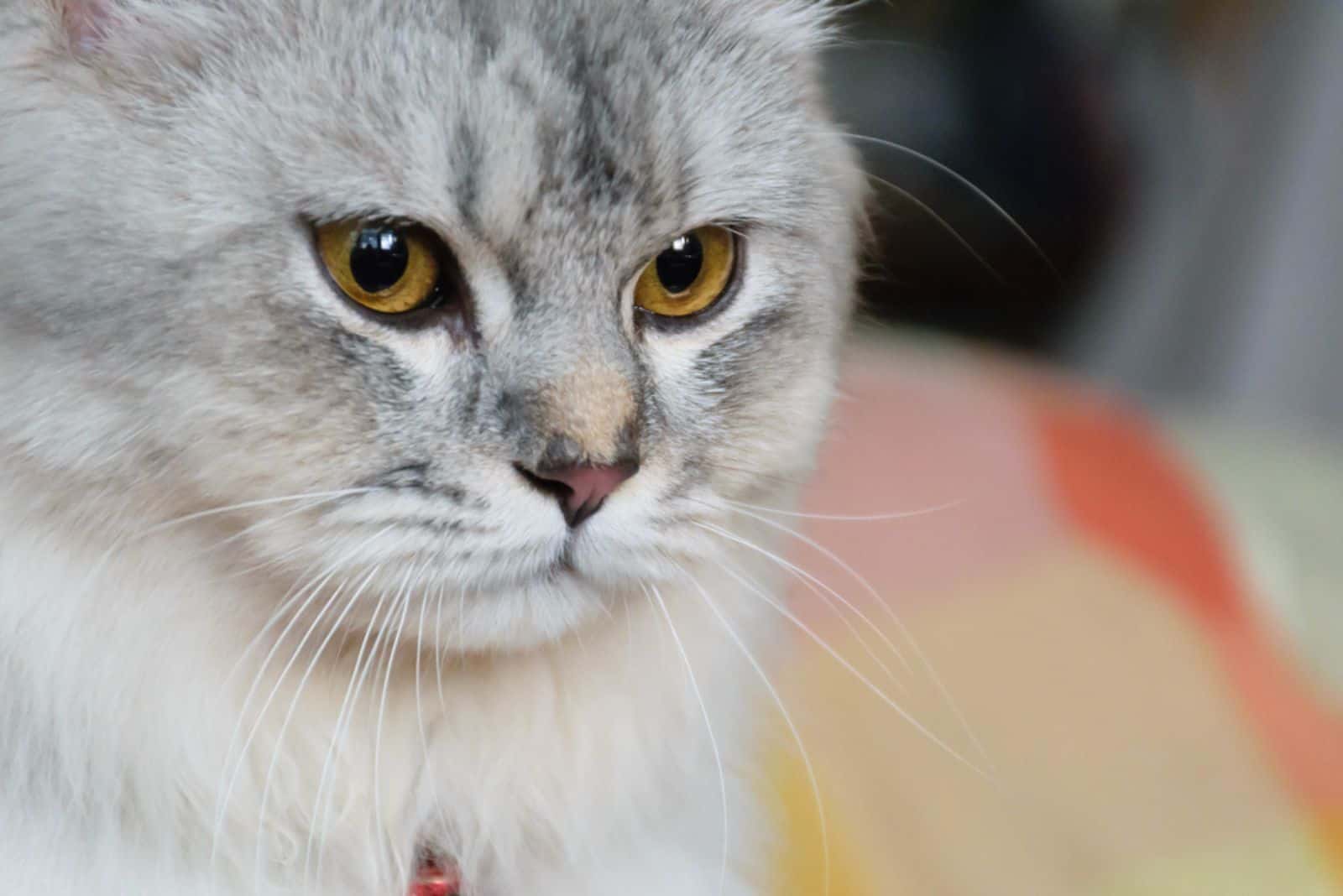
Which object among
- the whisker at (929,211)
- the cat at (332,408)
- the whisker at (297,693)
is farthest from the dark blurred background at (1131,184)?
the whisker at (297,693)

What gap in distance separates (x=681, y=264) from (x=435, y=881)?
0.42 m

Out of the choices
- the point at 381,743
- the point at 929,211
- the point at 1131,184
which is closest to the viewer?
the point at 381,743

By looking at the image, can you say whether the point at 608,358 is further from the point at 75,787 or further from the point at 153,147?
the point at 75,787

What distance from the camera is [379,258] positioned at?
0.75 metres

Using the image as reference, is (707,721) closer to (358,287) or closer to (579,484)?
(579,484)

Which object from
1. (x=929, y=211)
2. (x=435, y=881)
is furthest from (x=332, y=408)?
(x=929, y=211)

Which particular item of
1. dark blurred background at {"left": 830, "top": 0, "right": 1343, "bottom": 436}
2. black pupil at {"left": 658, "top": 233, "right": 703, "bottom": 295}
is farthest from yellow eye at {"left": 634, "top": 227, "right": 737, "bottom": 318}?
dark blurred background at {"left": 830, "top": 0, "right": 1343, "bottom": 436}

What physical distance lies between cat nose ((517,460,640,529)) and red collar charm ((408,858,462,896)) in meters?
0.27

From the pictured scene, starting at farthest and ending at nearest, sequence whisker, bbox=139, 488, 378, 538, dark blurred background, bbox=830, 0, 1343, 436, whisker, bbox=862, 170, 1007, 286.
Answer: dark blurred background, bbox=830, 0, 1343, 436 < whisker, bbox=862, 170, 1007, 286 < whisker, bbox=139, 488, 378, 538

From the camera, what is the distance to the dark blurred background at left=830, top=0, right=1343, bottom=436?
7.85ft

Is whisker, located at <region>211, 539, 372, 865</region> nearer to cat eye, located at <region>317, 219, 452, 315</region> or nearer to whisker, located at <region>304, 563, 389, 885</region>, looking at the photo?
whisker, located at <region>304, 563, 389, 885</region>

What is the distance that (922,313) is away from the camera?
2631mm

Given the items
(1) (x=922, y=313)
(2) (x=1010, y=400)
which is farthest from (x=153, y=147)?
(1) (x=922, y=313)

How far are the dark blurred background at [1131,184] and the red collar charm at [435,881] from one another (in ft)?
4.99
